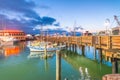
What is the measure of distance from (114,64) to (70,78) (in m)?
6.04

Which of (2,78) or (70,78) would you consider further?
(2,78)

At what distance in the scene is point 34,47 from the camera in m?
A: 56.3

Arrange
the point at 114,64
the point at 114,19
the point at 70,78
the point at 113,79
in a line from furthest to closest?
the point at 114,19, the point at 70,78, the point at 114,64, the point at 113,79

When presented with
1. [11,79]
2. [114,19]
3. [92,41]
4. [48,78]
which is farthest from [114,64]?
[114,19]

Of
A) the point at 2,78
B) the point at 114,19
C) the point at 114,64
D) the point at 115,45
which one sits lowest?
the point at 2,78

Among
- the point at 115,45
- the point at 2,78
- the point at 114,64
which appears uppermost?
the point at 115,45

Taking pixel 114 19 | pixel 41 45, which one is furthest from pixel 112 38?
pixel 114 19

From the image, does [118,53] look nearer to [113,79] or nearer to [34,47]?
[113,79]

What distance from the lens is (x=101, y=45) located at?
25438 millimetres

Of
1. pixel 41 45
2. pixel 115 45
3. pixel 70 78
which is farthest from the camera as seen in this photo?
pixel 41 45

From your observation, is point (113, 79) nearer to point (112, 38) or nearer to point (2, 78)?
point (112, 38)

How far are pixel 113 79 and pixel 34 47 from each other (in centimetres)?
5310

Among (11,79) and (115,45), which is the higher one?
(115,45)

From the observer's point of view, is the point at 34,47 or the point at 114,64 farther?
the point at 34,47
